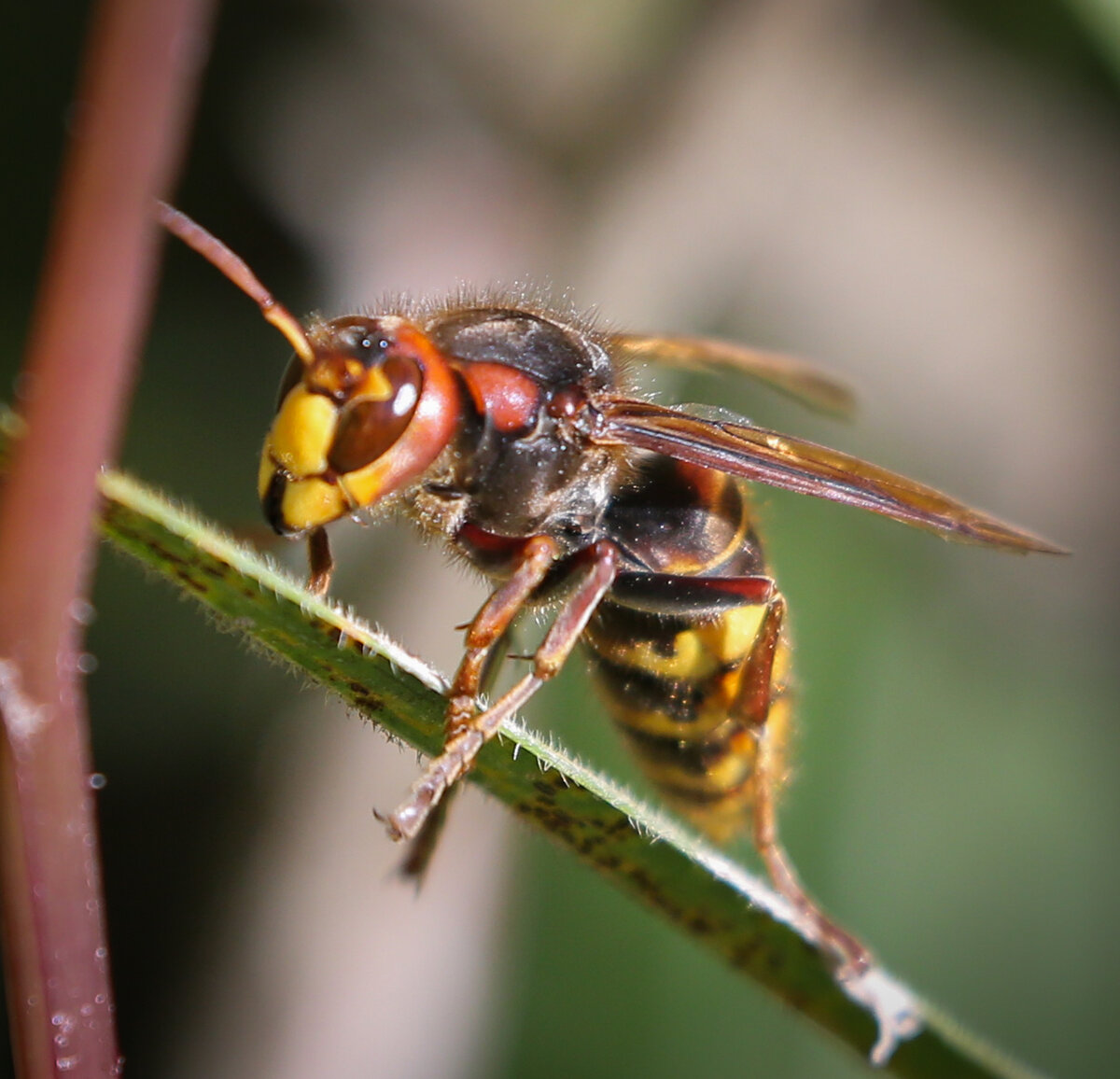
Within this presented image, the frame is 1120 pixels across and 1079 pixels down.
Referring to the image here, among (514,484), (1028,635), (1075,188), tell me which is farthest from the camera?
(1075,188)

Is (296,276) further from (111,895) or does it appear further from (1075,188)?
(1075,188)

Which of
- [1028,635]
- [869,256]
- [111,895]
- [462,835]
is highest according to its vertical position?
[869,256]

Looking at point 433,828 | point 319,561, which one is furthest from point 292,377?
point 433,828

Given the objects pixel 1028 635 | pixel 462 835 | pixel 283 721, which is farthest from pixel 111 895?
pixel 1028 635

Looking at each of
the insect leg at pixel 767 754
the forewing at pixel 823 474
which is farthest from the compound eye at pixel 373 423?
the insect leg at pixel 767 754

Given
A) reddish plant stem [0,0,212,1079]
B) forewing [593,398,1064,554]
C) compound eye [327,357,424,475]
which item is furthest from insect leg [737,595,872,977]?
reddish plant stem [0,0,212,1079]

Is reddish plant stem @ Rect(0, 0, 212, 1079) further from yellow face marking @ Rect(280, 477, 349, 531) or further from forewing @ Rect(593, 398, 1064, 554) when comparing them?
forewing @ Rect(593, 398, 1064, 554)

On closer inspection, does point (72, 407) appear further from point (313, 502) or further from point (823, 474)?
point (823, 474)
